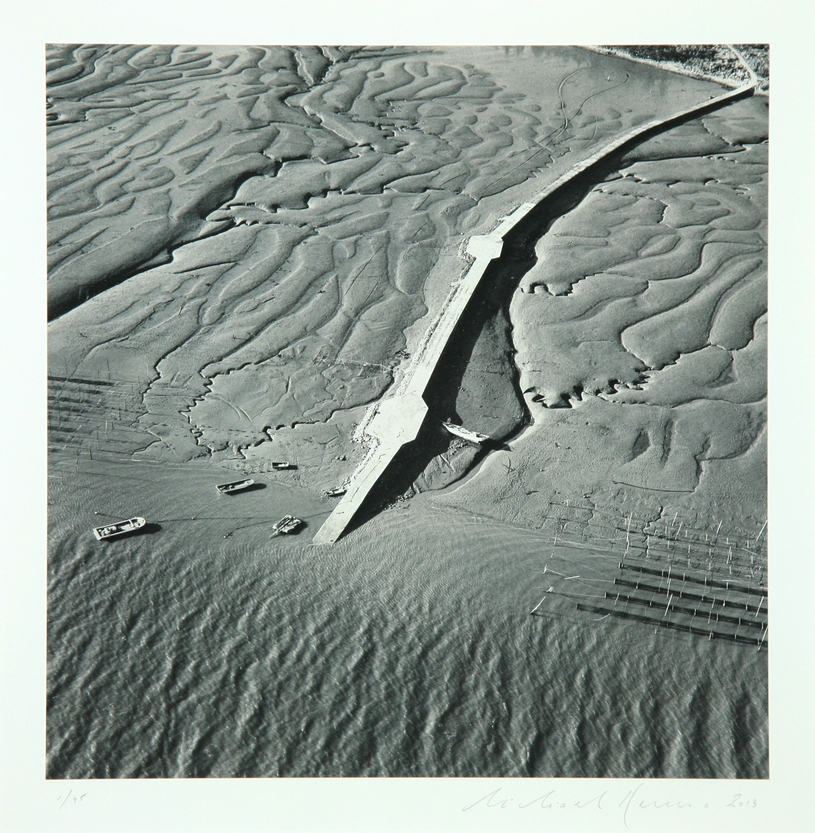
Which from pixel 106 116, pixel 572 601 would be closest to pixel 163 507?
pixel 572 601

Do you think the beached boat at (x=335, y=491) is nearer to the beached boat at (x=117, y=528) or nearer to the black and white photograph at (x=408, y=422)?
the black and white photograph at (x=408, y=422)

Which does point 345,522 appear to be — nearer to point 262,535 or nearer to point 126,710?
point 262,535

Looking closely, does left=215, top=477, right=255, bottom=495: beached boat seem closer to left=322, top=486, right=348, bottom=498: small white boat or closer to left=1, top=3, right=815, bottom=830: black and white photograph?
left=1, top=3, right=815, bottom=830: black and white photograph

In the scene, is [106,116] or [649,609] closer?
[649,609]

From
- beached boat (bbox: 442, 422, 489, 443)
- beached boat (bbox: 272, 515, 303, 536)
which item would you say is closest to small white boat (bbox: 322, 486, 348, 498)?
beached boat (bbox: 272, 515, 303, 536)
